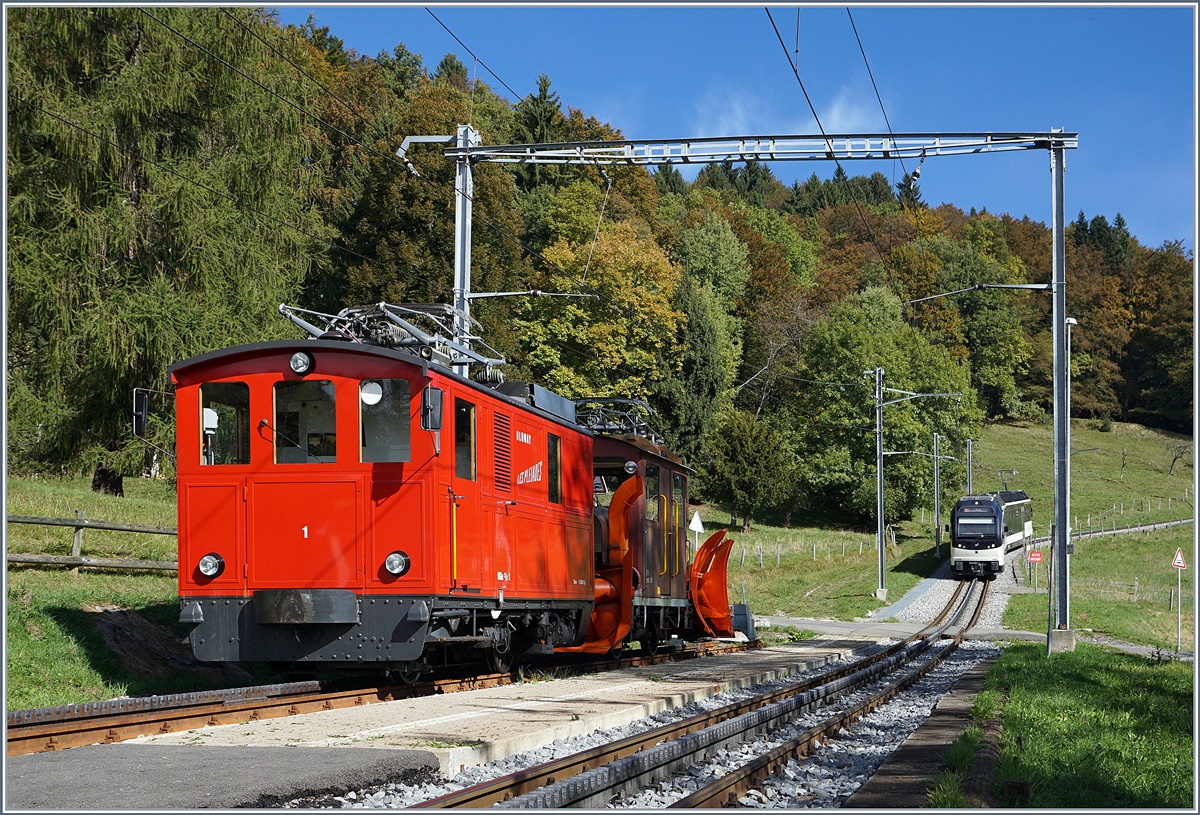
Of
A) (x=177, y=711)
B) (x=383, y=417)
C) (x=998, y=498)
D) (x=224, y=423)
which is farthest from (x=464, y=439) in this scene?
(x=998, y=498)

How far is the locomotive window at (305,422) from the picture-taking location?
12320mm

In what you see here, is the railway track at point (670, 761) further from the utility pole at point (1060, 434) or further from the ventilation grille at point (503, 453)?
the utility pole at point (1060, 434)

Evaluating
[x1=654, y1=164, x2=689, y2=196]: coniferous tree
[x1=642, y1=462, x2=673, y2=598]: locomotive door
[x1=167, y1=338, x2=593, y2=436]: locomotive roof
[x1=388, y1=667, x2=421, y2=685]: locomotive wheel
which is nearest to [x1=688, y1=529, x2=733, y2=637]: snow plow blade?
[x1=642, y1=462, x2=673, y2=598]: locomotive door

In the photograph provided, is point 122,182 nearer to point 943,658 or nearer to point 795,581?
point 943,658

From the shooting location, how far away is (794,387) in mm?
78250

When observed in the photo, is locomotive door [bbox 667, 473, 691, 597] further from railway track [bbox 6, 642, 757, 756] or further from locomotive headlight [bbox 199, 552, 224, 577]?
locomotive headlight [bbox 199, 552, 224, 577]

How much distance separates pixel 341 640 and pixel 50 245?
52.3 feet

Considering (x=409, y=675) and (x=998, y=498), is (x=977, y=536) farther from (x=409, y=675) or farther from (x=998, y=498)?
(x=409, y=675)

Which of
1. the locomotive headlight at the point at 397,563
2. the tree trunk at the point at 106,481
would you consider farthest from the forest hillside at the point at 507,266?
the locomotive headlight at the point at 397,563

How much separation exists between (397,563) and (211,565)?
6.73 feet

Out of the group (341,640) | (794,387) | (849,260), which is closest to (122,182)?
(341,640)

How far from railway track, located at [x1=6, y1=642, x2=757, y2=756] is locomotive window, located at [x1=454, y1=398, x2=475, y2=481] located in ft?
8.33

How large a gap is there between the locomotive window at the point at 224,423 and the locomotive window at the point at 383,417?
1342 mm

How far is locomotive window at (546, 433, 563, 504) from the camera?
52.1 feet
